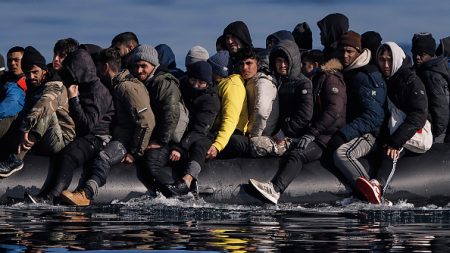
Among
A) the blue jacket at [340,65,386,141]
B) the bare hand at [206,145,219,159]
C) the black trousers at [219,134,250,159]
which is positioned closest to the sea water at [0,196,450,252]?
the bare hand at [206,145,219,159]

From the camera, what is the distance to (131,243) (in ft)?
34.7

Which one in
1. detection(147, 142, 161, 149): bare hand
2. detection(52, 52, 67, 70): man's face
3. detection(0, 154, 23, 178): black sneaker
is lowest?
detection(0, 154, 23, 178): black sneaker

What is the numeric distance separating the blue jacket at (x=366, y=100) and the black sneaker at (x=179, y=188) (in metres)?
2.38

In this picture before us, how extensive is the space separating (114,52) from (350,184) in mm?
3855

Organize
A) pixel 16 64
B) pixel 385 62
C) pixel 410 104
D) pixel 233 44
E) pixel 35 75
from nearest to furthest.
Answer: pixel 35 75 → pixel 410 104 → pixel 385 62 → pixel 16 64 → pixel 233 44

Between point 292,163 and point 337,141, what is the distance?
0.73 meters

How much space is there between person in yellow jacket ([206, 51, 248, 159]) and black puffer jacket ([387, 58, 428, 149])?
2.16m

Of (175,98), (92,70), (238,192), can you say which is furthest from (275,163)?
(92,70)

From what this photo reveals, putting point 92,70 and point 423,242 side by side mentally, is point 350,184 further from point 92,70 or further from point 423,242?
point 423,242

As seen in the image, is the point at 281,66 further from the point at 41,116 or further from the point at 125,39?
the point at 41,116

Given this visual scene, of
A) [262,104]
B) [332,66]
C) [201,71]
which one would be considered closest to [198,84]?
[201,71]

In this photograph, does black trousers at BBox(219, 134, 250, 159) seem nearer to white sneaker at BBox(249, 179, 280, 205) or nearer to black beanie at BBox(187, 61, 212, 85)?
white sneaker at BBox(249, 179, 280, 205)

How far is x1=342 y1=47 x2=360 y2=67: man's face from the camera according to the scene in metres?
17.3

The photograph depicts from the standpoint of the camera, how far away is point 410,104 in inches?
661
